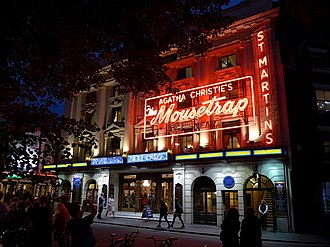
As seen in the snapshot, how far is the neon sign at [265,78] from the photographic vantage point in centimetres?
1859

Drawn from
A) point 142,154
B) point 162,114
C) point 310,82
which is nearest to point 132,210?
point 142,154

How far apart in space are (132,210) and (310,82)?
60.0 feet

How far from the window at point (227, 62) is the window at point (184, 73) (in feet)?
9.74

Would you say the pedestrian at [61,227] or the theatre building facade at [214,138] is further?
the theatre building facade at [214,138]

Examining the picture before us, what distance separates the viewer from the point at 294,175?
18000 millimetres

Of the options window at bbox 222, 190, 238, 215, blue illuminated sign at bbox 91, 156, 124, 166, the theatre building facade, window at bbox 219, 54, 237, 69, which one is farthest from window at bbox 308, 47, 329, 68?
blue illuminated sign at bbox 91, 156, 124, 166

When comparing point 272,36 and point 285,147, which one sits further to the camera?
point 272,36

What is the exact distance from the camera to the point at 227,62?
2275 cm

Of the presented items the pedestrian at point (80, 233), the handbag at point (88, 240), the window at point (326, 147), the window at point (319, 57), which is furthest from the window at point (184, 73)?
the handbag at point (88, 240)

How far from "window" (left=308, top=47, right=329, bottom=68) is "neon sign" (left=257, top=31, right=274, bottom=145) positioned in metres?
3.73

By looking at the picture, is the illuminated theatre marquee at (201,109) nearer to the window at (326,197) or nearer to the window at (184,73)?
the window at (184,73)

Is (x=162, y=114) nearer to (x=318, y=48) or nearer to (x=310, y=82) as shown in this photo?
(x=310, y=82)

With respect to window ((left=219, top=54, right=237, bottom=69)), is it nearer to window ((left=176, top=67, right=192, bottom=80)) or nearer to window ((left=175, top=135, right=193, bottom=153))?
window ((left=176, top=67, right=192, bottom=80))

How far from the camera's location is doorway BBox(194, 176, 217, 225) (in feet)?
66.5
